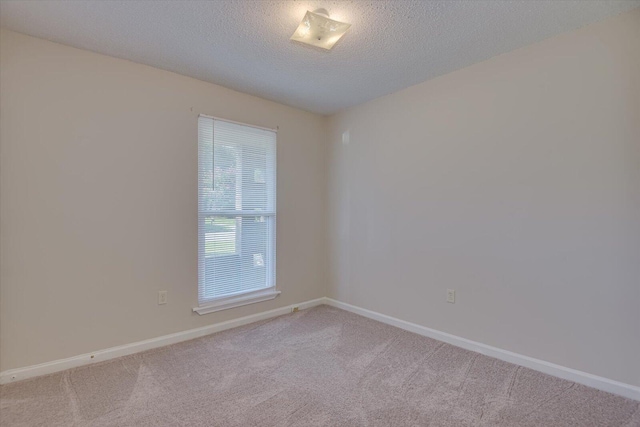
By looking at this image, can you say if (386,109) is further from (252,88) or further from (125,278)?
(125,278)

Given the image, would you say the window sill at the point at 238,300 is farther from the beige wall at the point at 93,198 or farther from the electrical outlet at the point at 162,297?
the electrical outlet at the point at 162,297

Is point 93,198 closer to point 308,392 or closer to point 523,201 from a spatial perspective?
point 308,392

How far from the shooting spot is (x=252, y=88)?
10.1ft

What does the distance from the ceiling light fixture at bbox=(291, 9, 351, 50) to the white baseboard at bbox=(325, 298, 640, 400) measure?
97.7 inches

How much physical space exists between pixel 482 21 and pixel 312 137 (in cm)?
213

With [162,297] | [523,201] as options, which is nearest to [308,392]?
[162,297]

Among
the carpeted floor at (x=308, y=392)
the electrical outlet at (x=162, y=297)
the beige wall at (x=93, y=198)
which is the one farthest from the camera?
the electrical outlet at (x=162, y=297)

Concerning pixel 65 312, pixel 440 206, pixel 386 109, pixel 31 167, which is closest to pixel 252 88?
pixel 386 109

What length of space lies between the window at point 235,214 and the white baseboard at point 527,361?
1351 millimetres

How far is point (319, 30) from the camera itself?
6.39 feet

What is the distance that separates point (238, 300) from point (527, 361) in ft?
8.04

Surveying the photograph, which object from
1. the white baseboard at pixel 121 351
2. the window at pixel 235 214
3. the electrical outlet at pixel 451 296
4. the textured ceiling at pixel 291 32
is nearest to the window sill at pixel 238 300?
the window at pixel 235 214

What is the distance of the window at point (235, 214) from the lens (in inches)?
116

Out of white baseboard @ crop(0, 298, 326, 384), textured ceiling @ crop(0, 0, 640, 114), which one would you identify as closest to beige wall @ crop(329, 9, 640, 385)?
textured ceiling @ crop(0, 0, 640, 114)
